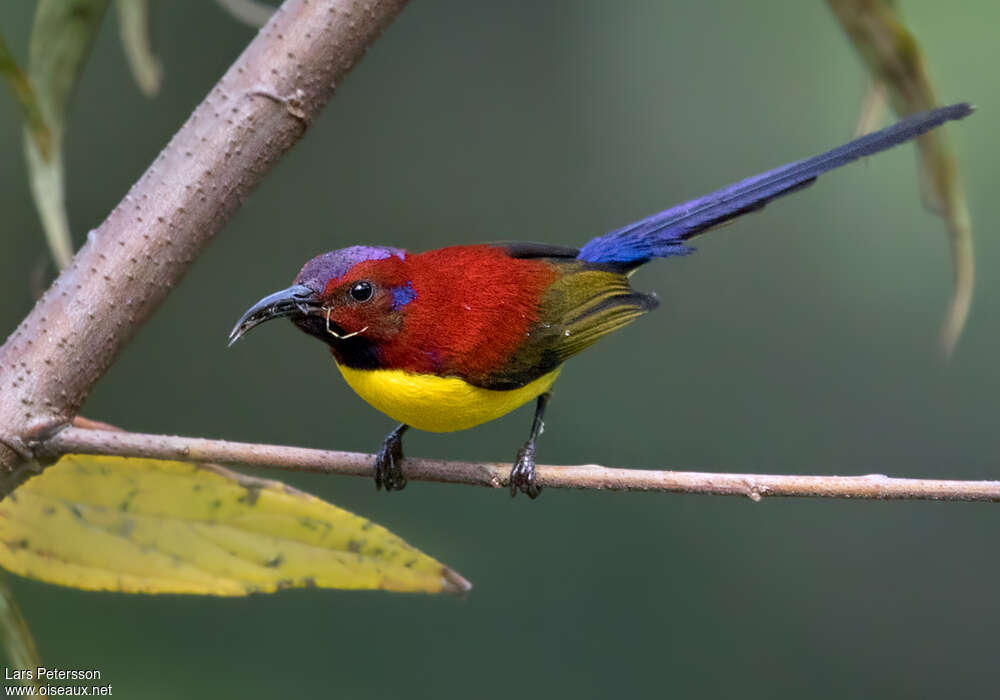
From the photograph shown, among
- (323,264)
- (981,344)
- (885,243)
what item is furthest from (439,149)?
(323,264)

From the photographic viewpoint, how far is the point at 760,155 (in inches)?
155

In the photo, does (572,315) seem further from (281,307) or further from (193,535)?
(193,535)

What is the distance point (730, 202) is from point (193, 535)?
1442mm

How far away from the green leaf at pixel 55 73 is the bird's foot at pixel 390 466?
0.65 metres

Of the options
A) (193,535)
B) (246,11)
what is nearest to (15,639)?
(193,535)

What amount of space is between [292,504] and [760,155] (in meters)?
2.91

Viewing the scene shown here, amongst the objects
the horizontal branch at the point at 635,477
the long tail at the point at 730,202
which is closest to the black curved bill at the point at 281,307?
the horizontal branch at the point at 635,477

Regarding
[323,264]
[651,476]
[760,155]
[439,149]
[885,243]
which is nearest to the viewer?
[651,476]

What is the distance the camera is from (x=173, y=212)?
1485 millimetres

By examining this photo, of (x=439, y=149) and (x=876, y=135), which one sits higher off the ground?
(x=439, y=149)

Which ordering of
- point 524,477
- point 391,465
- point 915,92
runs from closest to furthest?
point 915,92 < point 391,465 < point 524,477

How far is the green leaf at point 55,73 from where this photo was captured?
1.71 m

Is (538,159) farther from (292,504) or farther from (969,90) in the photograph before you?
(292,504)

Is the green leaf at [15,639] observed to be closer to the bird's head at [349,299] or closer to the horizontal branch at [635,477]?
the horizontal branch at [635,477]
